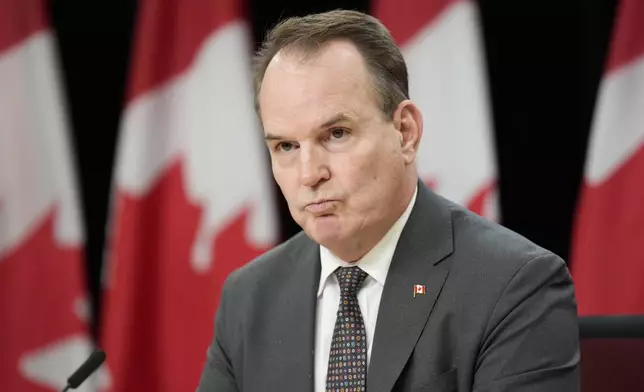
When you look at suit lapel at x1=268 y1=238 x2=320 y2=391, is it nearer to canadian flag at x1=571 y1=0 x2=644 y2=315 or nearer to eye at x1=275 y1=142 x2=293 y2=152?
eye at x1=275 y1=142 x2=293 y2=152

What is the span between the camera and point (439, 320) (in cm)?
202

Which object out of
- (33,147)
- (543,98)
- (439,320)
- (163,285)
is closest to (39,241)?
(33,147)

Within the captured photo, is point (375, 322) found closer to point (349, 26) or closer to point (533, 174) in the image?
point (349, 26)

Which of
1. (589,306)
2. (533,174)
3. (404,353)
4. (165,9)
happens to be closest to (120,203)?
(165,9)

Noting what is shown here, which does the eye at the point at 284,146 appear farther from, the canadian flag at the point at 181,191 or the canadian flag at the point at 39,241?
the canadian flag at the point at 39,241

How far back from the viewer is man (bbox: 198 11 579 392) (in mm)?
1946

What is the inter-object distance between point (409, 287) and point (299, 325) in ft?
1.07

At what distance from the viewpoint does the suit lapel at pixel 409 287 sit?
2.02 metres

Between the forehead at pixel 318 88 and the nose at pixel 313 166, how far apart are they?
0.20 ft

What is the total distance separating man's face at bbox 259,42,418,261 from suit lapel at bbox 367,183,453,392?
156mm

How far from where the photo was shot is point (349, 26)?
209cm

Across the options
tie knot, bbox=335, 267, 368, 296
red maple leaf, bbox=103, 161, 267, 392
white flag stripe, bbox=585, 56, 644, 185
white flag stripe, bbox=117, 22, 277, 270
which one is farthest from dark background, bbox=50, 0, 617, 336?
tie knot, bbox=335, 267, 368, 296

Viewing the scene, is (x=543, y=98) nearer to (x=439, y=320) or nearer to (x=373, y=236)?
(x=373, y=236)

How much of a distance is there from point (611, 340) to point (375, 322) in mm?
723
